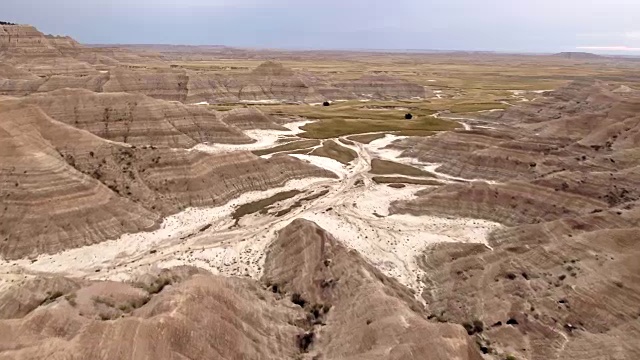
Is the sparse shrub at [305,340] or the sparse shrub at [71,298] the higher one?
the sparse shrub at [71,298]

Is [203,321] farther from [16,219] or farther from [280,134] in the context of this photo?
[280,134]


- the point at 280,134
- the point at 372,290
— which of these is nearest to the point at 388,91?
the point at 280,134

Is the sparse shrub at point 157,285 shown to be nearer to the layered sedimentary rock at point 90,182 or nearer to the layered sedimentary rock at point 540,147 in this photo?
the layered sedimentary rock at point 90,182

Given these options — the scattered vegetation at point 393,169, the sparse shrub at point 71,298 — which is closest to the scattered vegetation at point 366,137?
the scattered vegetation at point 393,169

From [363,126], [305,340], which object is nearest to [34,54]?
[363,126]

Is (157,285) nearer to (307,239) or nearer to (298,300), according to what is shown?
(298,300)
